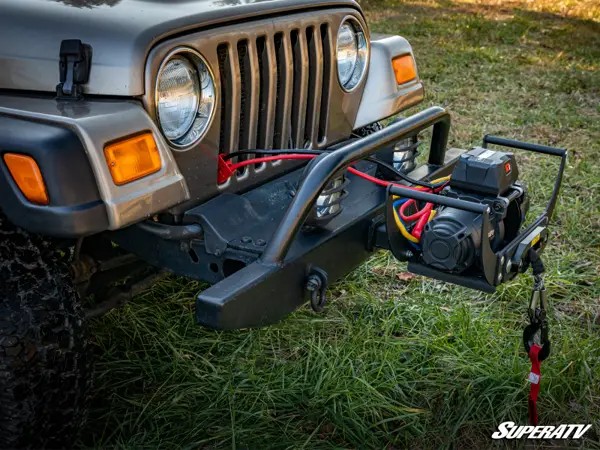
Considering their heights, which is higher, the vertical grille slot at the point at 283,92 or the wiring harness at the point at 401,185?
the vertical grille slot at the point at 283,92

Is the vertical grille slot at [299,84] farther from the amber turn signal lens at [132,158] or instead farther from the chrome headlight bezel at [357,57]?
the amber turn signal lens at [132,158]

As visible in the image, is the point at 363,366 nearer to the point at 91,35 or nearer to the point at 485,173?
the point at 485,173

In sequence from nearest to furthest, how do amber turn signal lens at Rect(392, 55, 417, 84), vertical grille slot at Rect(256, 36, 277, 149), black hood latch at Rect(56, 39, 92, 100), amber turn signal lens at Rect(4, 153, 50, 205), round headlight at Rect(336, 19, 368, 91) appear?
amber turn signal lens at Rect(4, 153, 50, 205)
black hood latch at Rect(56, 39, 92, 100)
vertical grille slot at Rect(256, 36, 277, 149)
round headlight at Rect(336, 19, 368, 91)
amber turn signal lens at Rect(392, 55, 417, 84)

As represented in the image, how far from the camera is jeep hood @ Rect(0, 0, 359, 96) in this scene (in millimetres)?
1955

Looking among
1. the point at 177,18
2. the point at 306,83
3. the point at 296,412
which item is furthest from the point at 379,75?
the point at 296,412

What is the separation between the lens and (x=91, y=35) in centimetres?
198

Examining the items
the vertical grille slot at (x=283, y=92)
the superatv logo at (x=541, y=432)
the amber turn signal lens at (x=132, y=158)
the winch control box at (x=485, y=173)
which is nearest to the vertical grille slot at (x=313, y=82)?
the vertical grille slot at (x=283, y=92)

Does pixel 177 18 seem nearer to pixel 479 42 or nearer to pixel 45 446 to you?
pixel 45 446

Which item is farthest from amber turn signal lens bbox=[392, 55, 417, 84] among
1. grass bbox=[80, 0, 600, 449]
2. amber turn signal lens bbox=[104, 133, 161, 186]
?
amber turn signal lens bbox=[104, 133, 161, 186]

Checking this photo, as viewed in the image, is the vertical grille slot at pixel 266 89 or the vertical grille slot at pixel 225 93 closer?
the vertical grille slot at pixel 225 93

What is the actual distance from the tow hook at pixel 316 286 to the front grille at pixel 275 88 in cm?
48

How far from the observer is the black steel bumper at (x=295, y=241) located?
1.87m

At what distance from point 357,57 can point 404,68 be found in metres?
0.28

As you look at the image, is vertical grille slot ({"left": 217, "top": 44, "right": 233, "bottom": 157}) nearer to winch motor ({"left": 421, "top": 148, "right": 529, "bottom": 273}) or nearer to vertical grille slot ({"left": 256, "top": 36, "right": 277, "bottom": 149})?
vertical grille slot ({"left": 256, "top": 36, "right": 277, "bottom": 149})
